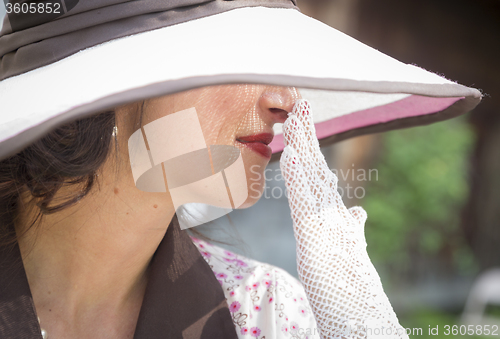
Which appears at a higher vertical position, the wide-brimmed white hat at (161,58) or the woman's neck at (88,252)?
the wide-brimmed white hat at (161,58)

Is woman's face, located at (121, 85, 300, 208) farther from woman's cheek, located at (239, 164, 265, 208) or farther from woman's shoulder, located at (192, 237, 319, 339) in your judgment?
woman's shoulder, located at (192, 237, 319, 339)

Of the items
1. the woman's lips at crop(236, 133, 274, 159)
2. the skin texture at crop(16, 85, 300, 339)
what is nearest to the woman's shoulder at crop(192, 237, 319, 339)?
the skin texture at crop(16, 85, 300, 339)

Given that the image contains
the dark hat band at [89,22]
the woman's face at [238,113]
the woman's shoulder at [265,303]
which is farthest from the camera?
the woman's shoulder at [265,303]

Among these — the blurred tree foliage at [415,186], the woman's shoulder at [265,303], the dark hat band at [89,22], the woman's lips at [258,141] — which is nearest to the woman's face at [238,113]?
the woman's lips at [258,141]

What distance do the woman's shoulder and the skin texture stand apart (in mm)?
256

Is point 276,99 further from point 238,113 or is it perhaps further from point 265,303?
point 265,303

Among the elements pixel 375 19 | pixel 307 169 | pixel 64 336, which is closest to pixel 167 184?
pixel 307 169

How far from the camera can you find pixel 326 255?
752 mm

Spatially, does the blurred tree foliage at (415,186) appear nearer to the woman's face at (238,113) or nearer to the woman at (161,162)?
the woman at (161,162)

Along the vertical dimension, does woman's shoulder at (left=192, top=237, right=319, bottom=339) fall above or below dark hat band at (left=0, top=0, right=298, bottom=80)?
below

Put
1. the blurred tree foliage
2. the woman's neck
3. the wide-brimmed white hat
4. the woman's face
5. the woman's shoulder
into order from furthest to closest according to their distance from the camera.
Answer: the blurred tree foliage < the woman's shoulder < the woman's neck < the woman's face < the wide-brimmed white hat

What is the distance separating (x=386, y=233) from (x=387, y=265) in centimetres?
38

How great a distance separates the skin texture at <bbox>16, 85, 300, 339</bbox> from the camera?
800 mm

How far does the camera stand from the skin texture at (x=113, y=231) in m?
0.80
